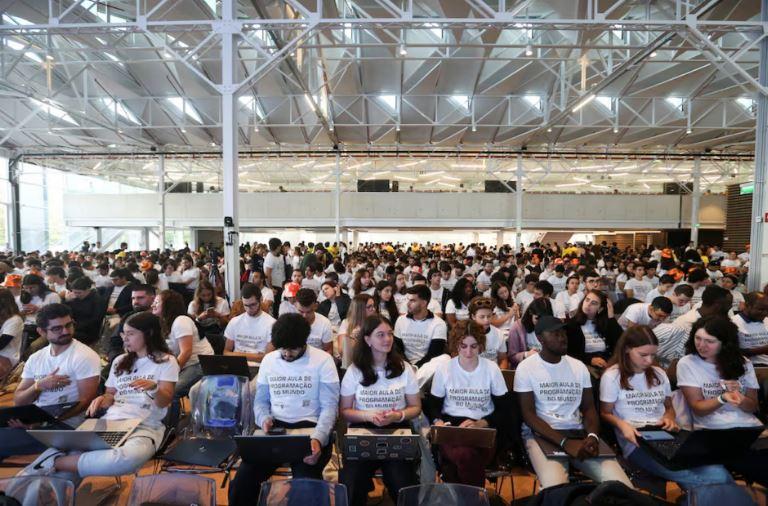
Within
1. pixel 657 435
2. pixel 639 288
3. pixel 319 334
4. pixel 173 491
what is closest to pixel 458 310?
pixel 319 334

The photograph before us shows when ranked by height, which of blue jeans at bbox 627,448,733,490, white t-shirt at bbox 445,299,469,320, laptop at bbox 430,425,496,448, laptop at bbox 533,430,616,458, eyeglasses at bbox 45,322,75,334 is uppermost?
eyeglasses at bbox 45,322,75,334

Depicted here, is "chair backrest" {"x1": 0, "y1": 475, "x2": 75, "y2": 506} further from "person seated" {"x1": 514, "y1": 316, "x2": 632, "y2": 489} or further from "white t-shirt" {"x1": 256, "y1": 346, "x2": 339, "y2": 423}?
"person seated" {"x1": 514, "y1": 316, "x2": 632, "y2": 489}

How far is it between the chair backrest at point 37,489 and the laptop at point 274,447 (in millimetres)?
879

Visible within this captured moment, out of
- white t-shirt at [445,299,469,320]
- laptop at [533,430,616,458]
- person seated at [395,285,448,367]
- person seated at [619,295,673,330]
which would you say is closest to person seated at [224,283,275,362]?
person seated at [395,285,448,367]

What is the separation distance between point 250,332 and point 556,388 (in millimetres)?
3336

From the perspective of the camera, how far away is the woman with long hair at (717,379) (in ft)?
11.1

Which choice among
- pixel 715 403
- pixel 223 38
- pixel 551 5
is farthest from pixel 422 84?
pixel 715 403

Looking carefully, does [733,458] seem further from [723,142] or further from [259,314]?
[723,142]

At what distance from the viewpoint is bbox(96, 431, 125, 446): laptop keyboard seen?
307 centimetres

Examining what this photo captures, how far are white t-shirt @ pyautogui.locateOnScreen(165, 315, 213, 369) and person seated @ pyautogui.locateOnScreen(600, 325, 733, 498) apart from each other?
3982mm

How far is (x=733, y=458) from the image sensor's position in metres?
3.08

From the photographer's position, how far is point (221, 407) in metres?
3.83

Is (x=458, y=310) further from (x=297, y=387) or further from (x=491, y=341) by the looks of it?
(x=297, y=387)

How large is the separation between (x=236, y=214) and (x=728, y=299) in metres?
7.91
